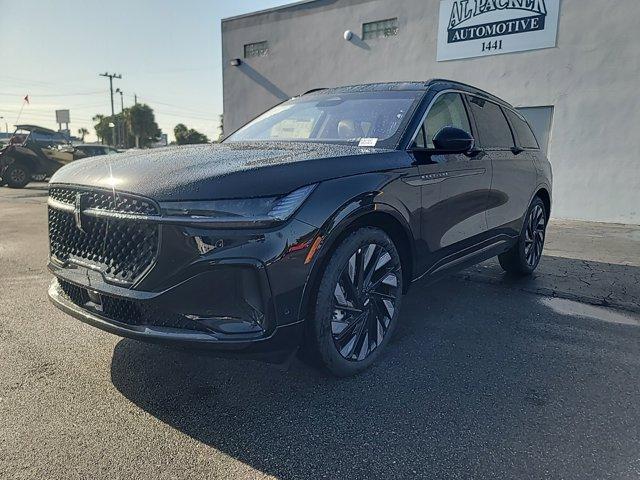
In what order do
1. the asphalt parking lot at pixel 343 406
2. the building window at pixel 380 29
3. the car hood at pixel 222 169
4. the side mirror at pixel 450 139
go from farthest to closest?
the building window at pixel 380 29 < the side mirror at pixel 450 139 < the car hood at pixel 222 169 < the asphalt parking lot at pixel 343 406

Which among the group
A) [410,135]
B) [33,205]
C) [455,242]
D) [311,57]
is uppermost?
[311,57]

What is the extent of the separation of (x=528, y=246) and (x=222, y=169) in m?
3.96

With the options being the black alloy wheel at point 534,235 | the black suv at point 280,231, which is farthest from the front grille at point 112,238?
the black alloy wheel at point 534,235

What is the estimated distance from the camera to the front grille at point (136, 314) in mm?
2148

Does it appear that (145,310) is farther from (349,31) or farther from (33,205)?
(349,31)

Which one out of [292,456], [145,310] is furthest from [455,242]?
[145,310]

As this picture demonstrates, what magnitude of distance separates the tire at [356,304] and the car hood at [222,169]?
1.44 feet

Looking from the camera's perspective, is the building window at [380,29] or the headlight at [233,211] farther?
the building window at [380,29]

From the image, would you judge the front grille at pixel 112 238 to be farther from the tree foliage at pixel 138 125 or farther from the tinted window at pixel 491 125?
the tree foliage at pixel 138 125

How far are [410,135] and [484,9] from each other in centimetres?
891

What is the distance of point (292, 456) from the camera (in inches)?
81.1

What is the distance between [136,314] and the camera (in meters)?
2.22

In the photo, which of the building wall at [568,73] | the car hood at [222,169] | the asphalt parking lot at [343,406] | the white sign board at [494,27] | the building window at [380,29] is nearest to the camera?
the asphalt parking lot at [343,406]

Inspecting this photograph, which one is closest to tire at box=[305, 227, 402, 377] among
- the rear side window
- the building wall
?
the rear side window
